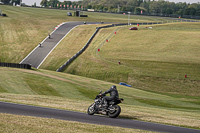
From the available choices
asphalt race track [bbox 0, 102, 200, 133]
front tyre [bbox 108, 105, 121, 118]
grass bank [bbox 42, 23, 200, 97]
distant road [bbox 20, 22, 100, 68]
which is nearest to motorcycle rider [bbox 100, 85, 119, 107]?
front tyre [bbox 108, 105, 121, 118]

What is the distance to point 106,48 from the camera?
83.6 meters

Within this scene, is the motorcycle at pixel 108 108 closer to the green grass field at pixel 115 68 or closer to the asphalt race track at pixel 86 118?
the asphalt race track at pixel 86 118

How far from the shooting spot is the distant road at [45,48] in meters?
74.2

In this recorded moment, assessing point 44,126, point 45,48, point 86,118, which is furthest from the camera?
point 45,48

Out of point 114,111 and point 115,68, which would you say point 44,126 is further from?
point 115,68

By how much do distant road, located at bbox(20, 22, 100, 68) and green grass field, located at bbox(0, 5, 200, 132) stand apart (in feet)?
6.48

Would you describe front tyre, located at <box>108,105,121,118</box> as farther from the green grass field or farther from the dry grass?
the dry grass

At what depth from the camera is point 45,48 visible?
8488cm

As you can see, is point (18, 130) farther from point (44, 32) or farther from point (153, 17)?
point (153, 17)

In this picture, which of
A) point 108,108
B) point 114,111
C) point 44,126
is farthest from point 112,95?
point 44,126

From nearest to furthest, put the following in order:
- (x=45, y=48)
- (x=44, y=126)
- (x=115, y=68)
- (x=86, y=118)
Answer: (x=44, y=126), (x=86, y=118), (x=115, y=68), (x=45, y=48)

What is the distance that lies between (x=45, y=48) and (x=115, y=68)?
27655 mm

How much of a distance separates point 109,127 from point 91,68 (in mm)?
52840

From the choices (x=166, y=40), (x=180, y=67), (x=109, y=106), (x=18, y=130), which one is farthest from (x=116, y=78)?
(x=18, y=130)
